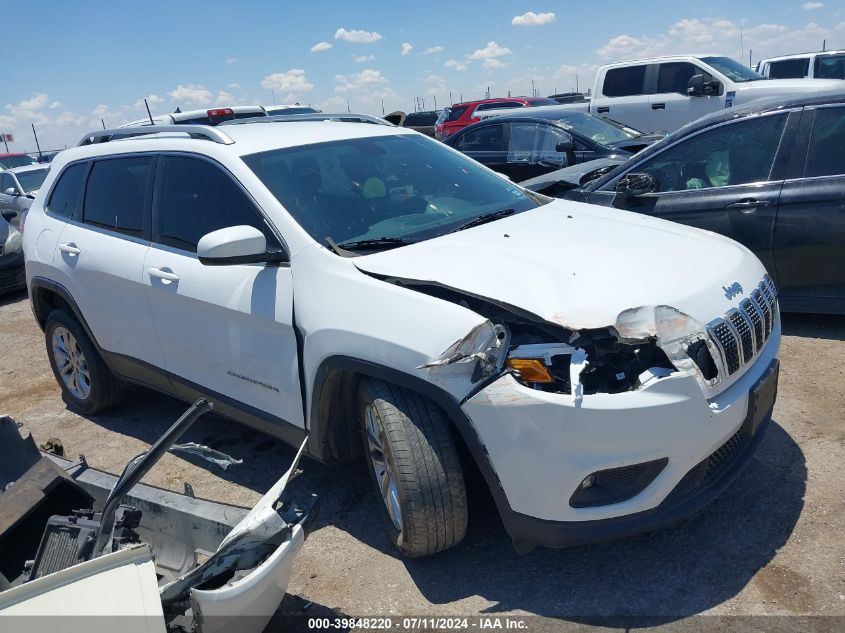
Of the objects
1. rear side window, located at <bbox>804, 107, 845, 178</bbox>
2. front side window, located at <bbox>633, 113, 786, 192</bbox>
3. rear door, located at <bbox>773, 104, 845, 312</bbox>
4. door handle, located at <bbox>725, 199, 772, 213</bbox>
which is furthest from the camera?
front side window, located at <bbox>633, 113, 786, 192</bbox>

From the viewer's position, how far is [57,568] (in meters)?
2.43

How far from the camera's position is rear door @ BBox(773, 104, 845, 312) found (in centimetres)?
466

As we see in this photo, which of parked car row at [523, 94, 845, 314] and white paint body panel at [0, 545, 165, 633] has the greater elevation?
parked car row at [523, 94, 845, 314]

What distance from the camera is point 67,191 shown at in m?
4.78

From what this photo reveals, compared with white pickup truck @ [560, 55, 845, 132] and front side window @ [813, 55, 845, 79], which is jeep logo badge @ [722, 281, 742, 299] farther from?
front side window @ [813, 55, 845, 79]

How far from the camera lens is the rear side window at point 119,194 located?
4.10 m

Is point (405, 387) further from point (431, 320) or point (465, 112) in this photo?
point (465, 112)

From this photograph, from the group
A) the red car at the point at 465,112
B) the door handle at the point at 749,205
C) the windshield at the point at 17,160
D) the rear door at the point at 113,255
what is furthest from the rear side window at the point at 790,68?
the windshield at the point at 17,160

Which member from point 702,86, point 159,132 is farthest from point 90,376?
point 702,86

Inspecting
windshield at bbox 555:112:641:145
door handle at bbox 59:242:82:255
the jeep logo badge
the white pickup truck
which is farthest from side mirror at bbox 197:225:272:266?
the white pickup truck

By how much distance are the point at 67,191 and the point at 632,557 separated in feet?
13.5

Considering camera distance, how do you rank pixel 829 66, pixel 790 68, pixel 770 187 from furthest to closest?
pixel 790 68 < pixel 829 66 < pixel 770 187

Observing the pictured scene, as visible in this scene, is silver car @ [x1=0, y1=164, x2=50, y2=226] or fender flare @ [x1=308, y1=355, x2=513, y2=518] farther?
silver car @ [x1=0, y1=164, x2=50, y2=226]

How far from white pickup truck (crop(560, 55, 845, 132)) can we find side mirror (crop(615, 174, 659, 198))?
627 centimetres
